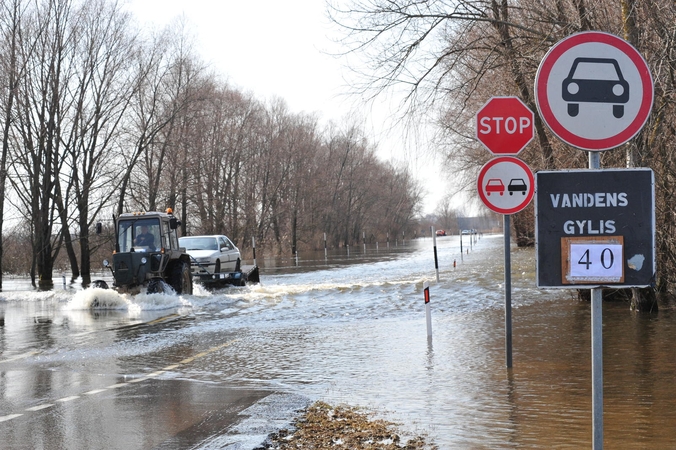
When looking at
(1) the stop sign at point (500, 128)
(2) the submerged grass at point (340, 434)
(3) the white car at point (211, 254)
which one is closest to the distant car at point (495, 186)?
(1) the stop sign at point (500, 128)

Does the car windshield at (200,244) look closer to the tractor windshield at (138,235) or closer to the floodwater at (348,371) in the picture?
the tractor windshield at (138,235)

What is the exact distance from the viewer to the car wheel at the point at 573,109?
4.32 meters

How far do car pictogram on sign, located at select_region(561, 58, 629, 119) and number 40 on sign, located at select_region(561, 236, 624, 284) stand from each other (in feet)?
2.29

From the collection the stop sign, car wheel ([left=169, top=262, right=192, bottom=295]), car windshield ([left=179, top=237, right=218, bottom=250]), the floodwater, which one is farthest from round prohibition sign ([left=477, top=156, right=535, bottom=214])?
car windshield ([left=179, top=237, right=218, bottom=250])

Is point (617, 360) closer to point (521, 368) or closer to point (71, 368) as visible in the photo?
point (521, 368)

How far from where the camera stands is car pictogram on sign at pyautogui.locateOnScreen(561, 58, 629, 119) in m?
4.30

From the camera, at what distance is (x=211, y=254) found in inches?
1017

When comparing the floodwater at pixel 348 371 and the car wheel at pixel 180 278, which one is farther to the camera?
the car wheel at pixel 180 278

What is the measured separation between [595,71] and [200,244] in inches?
930

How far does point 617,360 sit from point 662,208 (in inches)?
161

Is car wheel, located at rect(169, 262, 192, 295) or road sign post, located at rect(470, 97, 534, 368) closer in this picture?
road sign post, located at rect(470, 97, 534, 368)

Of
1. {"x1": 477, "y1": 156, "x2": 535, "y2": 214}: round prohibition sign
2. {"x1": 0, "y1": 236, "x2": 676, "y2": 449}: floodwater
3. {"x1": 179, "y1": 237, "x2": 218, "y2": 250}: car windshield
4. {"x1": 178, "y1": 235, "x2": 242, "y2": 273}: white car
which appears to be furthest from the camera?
{"x1": 179, "y1": 237, "x2": 218, "y2": 250}: car windshield

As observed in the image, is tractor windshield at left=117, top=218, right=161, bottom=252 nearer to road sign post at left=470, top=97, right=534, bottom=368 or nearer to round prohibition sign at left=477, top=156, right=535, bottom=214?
road sign post at left=470, top=97, right=534, bottom=368

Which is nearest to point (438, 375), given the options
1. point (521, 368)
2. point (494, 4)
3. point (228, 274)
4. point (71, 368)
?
point (521, 368)
